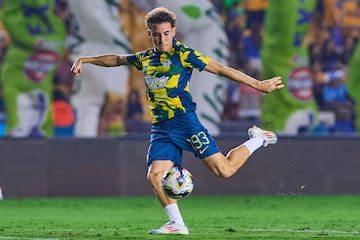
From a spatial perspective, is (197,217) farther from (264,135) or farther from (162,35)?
(162,35)

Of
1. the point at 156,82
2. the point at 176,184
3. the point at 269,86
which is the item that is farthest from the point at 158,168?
the point at 269,86

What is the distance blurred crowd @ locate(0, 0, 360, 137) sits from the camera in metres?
18.8

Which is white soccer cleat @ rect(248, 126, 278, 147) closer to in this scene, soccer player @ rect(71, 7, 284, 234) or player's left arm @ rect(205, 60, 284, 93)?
soccer player @ rect(71, 7, 284, 234)

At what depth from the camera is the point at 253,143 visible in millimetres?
12242

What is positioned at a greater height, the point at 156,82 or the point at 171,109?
the point at 156,82

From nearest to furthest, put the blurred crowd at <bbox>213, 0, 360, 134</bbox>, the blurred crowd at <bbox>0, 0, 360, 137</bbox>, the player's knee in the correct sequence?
the player's knee → the blurred crowd at <bbox>0, 0, 360, 137</bbox> → the blurred crowd at <bbox>213, 0, 360, 134</bbox>

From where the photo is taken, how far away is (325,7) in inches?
798

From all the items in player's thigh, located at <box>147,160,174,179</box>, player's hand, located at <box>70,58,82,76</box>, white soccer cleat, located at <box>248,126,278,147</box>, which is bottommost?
player's thigh, located at <box>147,160,174,179</box>

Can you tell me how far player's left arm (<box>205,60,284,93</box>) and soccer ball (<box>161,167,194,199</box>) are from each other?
39.3 inches

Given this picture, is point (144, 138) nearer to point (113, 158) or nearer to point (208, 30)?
point (113, 158)

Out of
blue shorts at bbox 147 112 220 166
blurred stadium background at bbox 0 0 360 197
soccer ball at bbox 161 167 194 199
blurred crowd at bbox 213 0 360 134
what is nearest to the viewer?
soccer ball at bbox 161 167 194 199

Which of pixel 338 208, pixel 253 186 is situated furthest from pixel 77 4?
pixel 338 208

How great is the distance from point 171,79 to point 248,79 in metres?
0.75

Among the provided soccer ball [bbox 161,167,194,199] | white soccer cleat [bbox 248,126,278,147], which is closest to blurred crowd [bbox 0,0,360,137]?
white soccer cleat [bbox 248,126,278,147]
